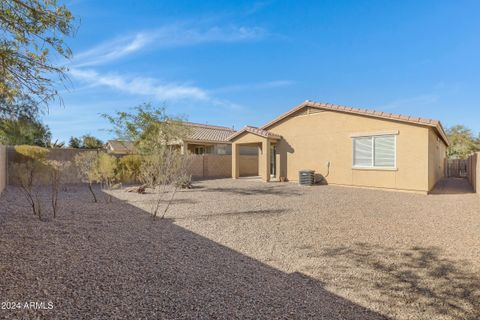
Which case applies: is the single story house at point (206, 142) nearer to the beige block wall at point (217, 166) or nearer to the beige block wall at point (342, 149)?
the beige block wall at point (217, 166)

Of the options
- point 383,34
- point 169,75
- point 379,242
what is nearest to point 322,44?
point 383,34

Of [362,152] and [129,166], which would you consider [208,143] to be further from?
[362,152]

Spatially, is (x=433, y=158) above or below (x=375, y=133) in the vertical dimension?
below

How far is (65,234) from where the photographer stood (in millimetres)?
5895

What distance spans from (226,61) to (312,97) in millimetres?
6178

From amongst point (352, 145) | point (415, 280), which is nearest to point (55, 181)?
point (415, 280)

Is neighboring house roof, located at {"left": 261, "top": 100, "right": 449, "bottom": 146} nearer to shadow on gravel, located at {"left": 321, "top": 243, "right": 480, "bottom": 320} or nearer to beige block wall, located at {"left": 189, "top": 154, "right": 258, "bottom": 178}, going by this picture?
beige block wall, located at {"left": 189, "top": 154, "right": 258, "bottom": 178}

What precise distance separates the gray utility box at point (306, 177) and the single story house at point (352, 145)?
2.80 ft

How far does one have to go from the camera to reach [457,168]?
85.3ft

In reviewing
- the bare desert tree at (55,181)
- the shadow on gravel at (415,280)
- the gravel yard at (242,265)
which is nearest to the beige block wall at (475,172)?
the gravel yard at (242,265)

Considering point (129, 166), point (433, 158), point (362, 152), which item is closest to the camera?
point (362, 152)

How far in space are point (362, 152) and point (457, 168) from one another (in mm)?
17900

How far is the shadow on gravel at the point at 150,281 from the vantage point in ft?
9.97

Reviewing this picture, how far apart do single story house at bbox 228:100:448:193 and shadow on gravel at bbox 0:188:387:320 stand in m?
12.0
